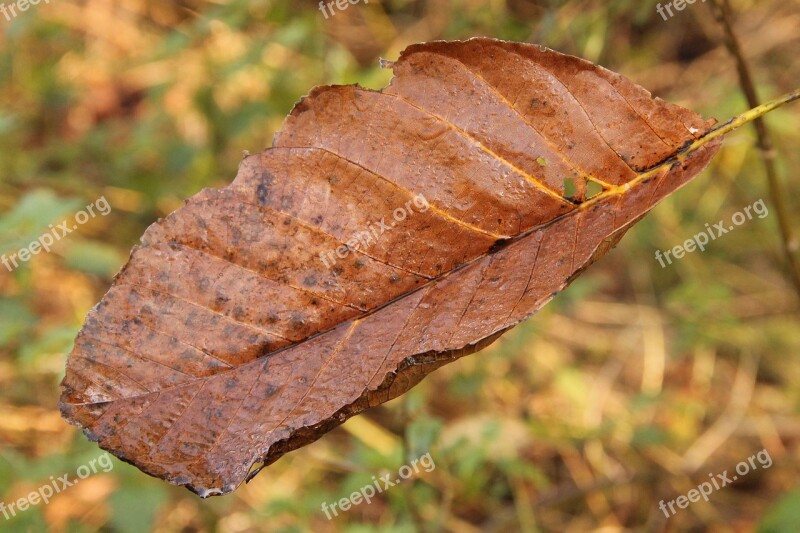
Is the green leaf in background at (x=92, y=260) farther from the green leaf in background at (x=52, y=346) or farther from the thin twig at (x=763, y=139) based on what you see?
the thin twig at (x=763, y=139)

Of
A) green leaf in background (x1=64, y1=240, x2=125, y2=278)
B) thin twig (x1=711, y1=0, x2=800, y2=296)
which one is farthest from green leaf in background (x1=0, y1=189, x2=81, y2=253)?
thin twig (x1=711, y1=0, x2=800, y2=296)

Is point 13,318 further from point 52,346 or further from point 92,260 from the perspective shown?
point 92,260

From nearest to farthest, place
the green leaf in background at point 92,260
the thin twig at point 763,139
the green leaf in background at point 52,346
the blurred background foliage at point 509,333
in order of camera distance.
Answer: the thin twig at point 763,139, the green leaf in background at point 52,346, the blurred background foliage at point 509,333, the green leaf in background at point 92,260

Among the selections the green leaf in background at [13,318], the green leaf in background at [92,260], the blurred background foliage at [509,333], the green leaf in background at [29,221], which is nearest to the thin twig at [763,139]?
the blurred background foliage at [509,333]

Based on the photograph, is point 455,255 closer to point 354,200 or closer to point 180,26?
point 354,200

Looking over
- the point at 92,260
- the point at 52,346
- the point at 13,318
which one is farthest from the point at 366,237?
the point at 92,260
